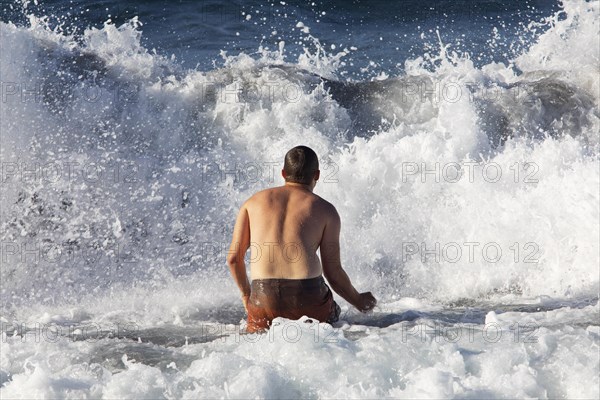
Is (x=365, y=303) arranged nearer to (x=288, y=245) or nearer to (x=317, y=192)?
(x=288, y=245)

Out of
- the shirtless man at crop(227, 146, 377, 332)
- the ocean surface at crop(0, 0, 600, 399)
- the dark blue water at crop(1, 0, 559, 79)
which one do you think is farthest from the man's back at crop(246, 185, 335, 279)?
the dark blue water at crop(1, 0, 559, 79)

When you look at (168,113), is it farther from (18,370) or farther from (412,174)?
(18,370)

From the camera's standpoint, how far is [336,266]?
4.98m

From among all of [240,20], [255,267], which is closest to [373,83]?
[240,20]

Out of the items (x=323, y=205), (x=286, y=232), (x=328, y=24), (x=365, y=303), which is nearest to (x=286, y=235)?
(x=286, y=232)

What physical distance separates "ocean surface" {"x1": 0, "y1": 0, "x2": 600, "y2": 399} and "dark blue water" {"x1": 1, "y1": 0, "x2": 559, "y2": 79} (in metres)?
0.11

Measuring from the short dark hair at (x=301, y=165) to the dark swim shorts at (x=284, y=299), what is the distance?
1.98 ft

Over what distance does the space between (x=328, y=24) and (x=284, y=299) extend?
7.78 meters

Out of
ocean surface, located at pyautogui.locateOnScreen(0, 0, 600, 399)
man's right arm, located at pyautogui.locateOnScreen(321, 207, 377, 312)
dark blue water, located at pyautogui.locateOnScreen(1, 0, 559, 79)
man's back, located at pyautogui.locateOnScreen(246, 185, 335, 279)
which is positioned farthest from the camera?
dark blue water, located at pyautogui.locateOnScreen(1, 0, 559, 79)

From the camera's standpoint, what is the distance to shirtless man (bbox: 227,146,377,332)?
15.8 feet

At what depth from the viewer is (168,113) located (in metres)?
8.66

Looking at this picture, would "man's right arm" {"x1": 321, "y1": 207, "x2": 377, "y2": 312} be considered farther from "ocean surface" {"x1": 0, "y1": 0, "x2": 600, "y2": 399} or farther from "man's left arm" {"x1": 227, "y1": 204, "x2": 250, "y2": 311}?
"man's left arm" {"x1": 227, "y1": 204, "x2": 250, "y2": 311}

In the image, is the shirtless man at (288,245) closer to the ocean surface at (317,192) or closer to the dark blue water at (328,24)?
the ocean surface at (317,192)

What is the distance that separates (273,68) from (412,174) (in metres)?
2.28
